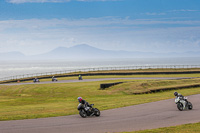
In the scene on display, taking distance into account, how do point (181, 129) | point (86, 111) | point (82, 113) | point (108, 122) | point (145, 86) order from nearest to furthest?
point (181, 129)
point (108, 122)
point (82, 113)
point (86, 111)
point (145, 86)

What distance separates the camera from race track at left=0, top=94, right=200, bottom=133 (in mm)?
15438

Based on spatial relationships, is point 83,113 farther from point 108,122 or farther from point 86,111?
point 108,122

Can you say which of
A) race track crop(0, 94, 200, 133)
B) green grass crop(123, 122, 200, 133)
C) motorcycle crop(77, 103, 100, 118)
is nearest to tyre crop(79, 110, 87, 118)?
motorcycle crop(77, 103, 100, 118)

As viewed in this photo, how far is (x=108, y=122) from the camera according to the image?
1731 cm

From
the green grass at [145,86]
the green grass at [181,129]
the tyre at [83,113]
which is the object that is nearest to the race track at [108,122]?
the tyre at [83,113]

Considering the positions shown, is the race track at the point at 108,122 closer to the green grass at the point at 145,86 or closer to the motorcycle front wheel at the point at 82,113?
the motorcycle front wheel at the point at 82,113

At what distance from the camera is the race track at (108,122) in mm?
15438

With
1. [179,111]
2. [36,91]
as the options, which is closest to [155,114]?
[179,111]

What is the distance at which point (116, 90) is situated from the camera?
44125 mm

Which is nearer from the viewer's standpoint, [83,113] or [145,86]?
[83,113]

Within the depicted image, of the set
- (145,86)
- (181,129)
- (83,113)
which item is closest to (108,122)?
(83,113)

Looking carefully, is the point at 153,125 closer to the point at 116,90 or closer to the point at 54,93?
the point at 116,90

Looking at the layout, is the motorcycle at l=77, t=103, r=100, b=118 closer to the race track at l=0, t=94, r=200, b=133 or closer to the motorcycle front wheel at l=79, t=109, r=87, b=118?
the motorcycle front wheel at l=79, t=109, r=87, b=118

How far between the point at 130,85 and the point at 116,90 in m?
2.73
